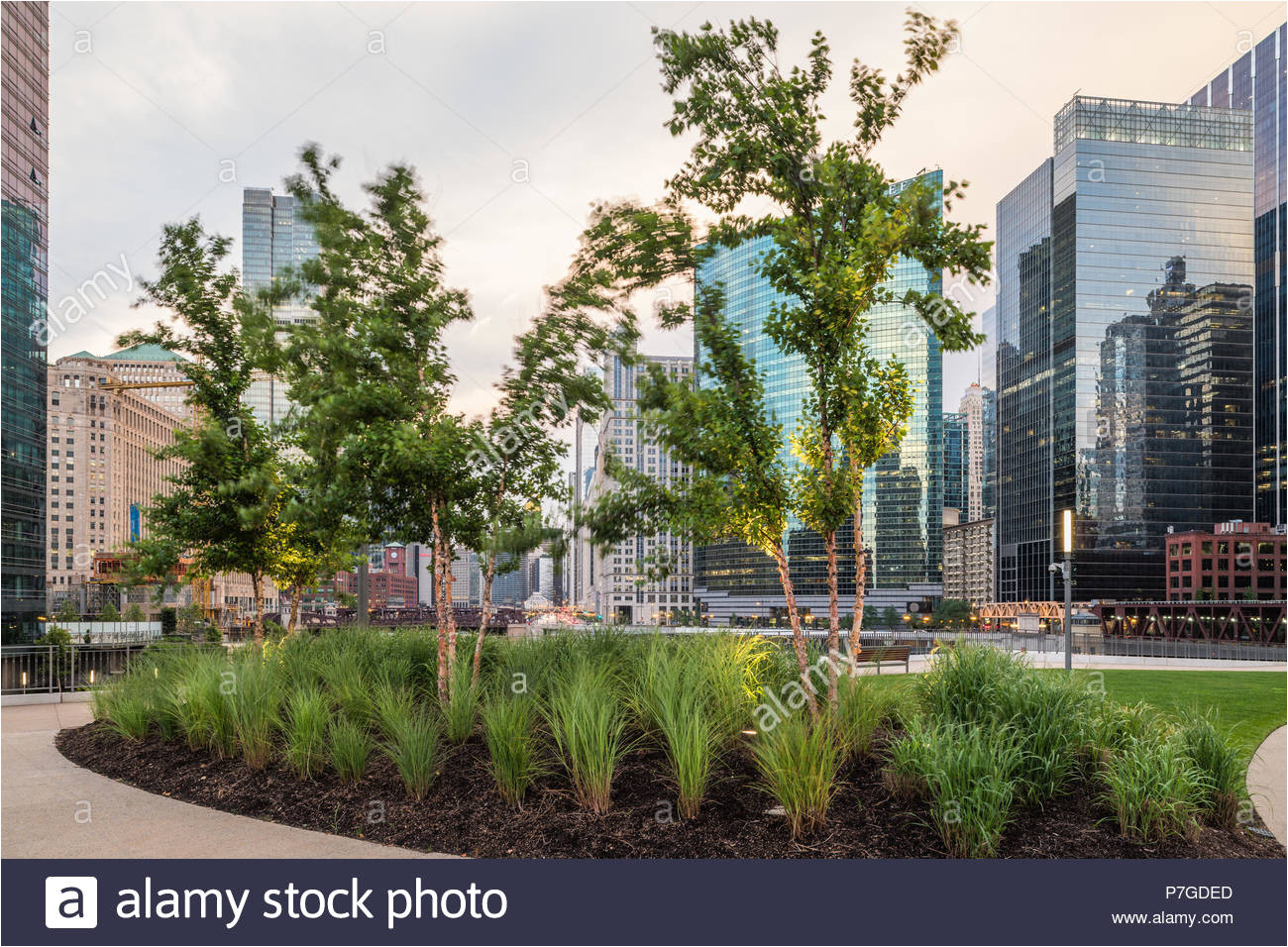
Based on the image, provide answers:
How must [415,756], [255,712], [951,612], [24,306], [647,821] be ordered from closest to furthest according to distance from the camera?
[647,821]
[415,756]
[255,712]
[24,306]
[951,612]

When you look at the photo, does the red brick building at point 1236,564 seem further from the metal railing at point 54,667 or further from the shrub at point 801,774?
the shrub at point 801,774

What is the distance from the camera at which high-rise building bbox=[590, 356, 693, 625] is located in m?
9.75

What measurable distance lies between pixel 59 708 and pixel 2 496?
1898 inches

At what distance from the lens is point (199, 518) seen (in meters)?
16.0

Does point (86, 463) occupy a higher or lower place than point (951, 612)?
higher

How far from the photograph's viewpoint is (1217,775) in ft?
25.4

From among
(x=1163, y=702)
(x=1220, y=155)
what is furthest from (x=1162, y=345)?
(x=1163, y=702)

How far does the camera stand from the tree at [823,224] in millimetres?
8977

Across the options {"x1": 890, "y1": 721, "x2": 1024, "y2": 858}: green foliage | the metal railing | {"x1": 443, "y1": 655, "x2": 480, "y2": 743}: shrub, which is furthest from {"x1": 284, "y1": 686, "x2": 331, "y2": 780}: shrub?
the metal railing

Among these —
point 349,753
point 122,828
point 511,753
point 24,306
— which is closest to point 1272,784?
point 511,753

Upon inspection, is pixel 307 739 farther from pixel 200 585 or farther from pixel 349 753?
pixel 200 585

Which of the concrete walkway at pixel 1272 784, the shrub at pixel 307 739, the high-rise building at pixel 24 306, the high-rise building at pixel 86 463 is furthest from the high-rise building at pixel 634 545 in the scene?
the high-rise building at pixel 86 463

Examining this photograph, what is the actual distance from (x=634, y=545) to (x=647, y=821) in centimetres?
15287

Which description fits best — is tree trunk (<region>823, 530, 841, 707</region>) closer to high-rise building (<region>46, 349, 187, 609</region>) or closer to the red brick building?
the red brick building
